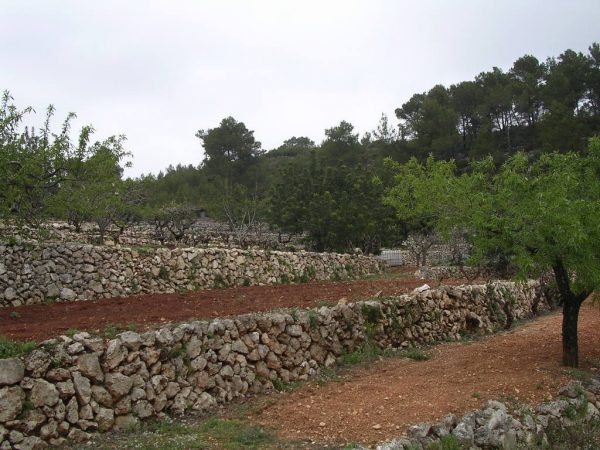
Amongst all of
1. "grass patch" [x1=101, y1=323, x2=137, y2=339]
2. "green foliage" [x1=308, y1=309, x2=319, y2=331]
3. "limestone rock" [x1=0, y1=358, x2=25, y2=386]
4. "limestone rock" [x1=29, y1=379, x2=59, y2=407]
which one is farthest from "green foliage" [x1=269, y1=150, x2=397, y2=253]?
"limestone rock" [x1=0, y1=358, x2=25, y2=386]

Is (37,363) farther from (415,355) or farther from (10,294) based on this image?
(10,294)

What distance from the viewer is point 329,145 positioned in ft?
187

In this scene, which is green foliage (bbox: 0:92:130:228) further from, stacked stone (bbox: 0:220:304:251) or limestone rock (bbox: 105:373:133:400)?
stacked stone (bbox: 0:220:304:251)

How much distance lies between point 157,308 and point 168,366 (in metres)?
3.99

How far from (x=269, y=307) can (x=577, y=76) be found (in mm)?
42043

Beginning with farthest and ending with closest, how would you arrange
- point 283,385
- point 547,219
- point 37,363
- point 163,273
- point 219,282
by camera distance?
1. point 219,282
2. point 163,273
3. point 283,385
4. point 547,219
5. point 37,363

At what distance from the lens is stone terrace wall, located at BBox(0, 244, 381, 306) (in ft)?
46.6

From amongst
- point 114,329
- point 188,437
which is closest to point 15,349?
point 114,329

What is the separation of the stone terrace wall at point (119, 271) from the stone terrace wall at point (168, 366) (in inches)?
282

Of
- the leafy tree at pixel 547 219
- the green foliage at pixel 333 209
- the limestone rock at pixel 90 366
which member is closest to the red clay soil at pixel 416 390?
the leafy tree at pixel 547 219

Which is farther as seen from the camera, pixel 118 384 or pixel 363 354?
pixel 363 354

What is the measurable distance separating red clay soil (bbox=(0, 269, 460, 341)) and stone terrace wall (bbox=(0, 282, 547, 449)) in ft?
3.83

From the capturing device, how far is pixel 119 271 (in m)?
15.9

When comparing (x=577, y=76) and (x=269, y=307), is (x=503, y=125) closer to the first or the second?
(x=577, y=76)
